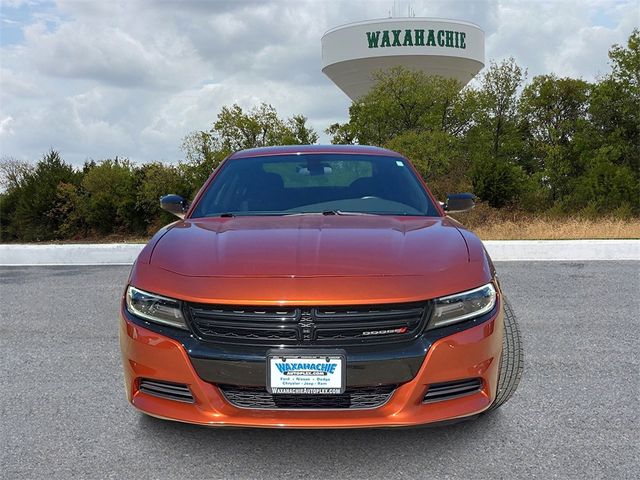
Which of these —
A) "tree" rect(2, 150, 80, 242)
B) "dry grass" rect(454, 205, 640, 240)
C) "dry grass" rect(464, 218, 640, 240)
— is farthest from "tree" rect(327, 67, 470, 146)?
"tree" rect(2, 150, 80, 242)

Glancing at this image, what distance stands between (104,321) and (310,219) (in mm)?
3243

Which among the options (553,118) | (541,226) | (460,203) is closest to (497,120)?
(553,118)

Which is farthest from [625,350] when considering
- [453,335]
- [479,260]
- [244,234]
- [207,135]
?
[207,135]

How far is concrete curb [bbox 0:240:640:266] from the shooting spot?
10.4 m

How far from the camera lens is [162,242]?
3.09 m

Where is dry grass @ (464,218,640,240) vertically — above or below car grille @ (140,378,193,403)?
below

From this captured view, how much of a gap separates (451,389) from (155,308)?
51.5 inches

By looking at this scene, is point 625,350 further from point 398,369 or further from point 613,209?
point 613,209

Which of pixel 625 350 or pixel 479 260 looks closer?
pixel 479 260

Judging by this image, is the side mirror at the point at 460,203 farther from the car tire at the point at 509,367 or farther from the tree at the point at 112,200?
the tree at the point at 112,200

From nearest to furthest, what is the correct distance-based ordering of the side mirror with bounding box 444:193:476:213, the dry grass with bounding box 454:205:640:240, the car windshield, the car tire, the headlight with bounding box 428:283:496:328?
the headlight with bounding box 428:283:496:328, the car tire, the car windshield, the side mirror with bounding box 444:193:476:213, the dry grass with bounding box 454:205:640:240

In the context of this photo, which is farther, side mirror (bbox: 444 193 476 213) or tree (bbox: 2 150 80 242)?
tree (bbox: 2 150 80 242)

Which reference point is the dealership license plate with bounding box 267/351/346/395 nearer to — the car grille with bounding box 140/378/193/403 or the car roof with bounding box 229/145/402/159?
the car grille with bounding box 140/378/193/403

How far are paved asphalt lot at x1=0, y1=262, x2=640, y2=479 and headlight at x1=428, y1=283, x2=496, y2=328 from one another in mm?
664
